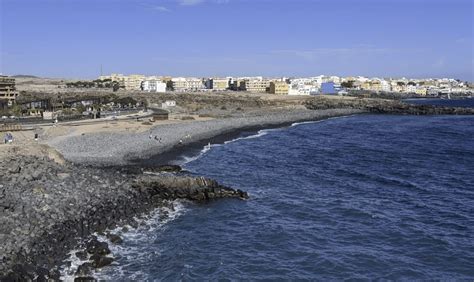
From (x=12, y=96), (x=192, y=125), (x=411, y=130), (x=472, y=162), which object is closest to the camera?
(x=472, y=162)

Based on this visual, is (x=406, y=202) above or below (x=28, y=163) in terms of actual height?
below

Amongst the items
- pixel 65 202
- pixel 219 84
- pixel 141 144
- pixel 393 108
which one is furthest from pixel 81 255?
pixel 219 84

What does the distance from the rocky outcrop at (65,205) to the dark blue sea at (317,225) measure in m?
1.02

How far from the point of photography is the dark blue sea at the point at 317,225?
17172 millimetres

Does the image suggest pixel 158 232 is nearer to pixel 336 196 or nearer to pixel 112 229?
→ pixel 112 229

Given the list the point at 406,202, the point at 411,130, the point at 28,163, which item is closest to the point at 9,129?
the point at 28,163

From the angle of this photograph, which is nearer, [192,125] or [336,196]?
[336,196]

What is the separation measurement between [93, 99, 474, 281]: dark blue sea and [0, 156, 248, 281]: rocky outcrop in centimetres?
102

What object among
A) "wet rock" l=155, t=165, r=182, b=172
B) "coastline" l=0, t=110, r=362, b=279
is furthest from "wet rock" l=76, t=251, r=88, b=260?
"wet rock" l=155, t=165, r=182, b=172

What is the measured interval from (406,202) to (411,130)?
44.5 meters

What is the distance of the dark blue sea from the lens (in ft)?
56.3

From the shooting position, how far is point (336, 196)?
2736 centimetres

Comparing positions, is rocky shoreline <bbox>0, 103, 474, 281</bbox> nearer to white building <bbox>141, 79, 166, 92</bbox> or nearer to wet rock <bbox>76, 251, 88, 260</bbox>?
wet rock <bbox>76, 251, 88, 260</bbox>

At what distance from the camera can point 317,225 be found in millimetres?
22125
